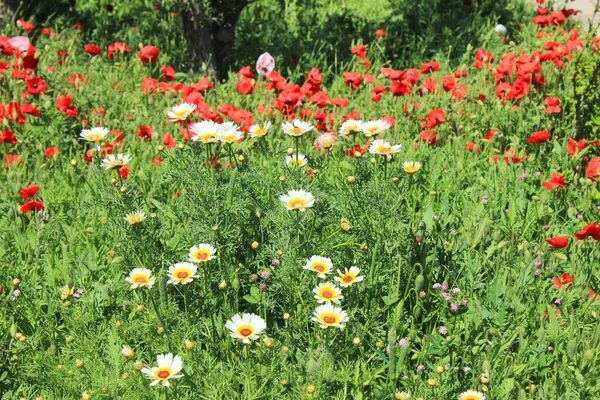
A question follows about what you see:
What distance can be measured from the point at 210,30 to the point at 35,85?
1.39 m

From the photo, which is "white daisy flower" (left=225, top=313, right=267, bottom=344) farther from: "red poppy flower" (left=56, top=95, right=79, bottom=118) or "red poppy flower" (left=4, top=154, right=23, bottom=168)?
"red poppy flower" (left=56, top=95, right=79, bottom=118)

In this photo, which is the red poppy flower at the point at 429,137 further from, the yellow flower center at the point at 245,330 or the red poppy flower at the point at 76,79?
the red poppy flower at the point at 76,79

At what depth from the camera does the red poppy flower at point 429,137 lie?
3.78 m

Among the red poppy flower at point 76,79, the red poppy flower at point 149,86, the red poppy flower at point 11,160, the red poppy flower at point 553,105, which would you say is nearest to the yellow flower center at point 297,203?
the red poppy flower at point 11,160

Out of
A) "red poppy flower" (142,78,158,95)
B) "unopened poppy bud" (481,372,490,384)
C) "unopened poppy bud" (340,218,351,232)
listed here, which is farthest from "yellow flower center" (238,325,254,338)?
"red poppy flower" (142,78,158,95)

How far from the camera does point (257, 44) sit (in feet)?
18.2

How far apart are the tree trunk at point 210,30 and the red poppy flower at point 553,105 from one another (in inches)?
81.4

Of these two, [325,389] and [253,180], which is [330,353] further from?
[253,180]

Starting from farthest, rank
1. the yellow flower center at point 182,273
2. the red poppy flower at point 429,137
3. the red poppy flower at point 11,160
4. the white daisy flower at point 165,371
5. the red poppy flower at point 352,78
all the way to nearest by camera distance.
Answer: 1. the red poppy flower at point 352,78
2. the red poppy flower at point 429,137
3. the red poppy flower at point 11,160
4. the yellow flower center at point 182,273
5. the white daisy flower at point 165,371

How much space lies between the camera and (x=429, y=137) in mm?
3770

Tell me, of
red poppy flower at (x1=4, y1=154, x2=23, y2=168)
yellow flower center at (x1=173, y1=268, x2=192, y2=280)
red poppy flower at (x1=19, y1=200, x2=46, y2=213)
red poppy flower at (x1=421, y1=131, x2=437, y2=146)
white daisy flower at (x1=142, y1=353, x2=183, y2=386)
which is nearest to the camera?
white daisy flower at (x1=142, y1=353, x2=183, y2=386)

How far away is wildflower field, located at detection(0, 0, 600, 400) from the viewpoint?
230 cm

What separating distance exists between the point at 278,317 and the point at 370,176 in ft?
2.07

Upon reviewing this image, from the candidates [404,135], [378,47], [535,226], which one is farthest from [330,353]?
[378,47]
